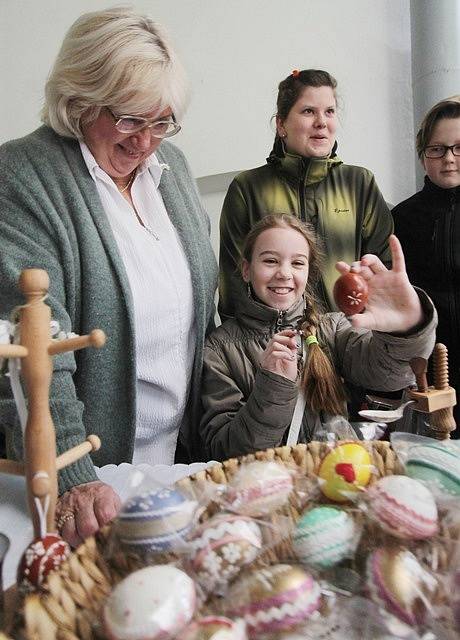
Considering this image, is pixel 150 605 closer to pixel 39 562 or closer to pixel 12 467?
pixel 39 562

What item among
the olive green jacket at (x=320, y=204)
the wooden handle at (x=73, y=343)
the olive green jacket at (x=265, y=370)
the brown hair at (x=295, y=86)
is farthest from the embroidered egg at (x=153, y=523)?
the brown hair at (x=295, y=86)

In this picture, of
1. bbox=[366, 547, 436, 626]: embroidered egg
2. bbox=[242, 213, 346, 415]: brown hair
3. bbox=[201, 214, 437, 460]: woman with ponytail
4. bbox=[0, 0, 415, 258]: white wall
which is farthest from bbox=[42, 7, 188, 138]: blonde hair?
bbox=[0, 0, 415, 258]: white wall

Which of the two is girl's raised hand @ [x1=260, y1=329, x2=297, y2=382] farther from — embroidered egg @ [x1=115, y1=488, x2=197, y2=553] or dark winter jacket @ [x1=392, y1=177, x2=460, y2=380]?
dark winter jacket @ [x1=392, y1=177, x2=460, y2=380]

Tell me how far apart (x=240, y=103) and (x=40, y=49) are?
98 centimetres

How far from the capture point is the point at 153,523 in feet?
1.73

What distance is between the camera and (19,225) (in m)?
0.99

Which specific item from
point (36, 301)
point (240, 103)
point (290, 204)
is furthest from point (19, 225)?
point (240, 103)

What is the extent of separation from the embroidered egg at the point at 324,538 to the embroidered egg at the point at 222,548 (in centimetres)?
4

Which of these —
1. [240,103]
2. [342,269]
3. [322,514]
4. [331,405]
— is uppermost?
[240,103]

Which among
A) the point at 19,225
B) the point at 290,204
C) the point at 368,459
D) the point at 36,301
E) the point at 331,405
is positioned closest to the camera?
the point at 36,301

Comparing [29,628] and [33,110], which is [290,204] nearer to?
[29,628]

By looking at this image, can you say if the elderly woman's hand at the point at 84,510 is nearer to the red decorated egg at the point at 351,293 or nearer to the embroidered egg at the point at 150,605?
the embroidered egg at the point at 150,605

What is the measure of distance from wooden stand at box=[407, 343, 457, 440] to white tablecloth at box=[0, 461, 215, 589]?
369 millimetres

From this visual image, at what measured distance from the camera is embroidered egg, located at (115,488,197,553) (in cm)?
53
